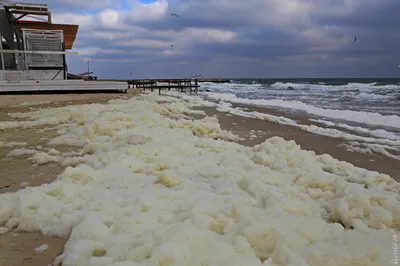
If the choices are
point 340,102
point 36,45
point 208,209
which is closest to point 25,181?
point 208,209

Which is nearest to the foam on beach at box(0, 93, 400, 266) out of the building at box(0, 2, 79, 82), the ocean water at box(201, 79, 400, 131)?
the ocean water at box(201, 79, 400, 131)

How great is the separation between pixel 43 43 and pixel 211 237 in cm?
1900

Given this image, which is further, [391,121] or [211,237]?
[391,121]

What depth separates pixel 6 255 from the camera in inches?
84.8

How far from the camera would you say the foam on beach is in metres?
2.04

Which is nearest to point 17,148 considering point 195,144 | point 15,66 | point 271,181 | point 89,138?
point 89,138

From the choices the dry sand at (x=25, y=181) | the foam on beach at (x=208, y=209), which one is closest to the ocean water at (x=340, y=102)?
the foam on beach at (x=208, y=209)

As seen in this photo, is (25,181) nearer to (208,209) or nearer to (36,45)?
(208,209)

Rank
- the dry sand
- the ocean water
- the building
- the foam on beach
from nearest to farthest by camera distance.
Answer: the foam on beach → the dry sand → the ocean water → the building

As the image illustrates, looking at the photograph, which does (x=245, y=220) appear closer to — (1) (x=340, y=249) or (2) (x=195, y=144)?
(1) (x=340, y=249)

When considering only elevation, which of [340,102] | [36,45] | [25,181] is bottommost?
[340,102]

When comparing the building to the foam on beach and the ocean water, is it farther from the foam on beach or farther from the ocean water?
the foam on beach

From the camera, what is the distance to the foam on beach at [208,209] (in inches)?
80.4

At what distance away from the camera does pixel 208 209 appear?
8.64ft
